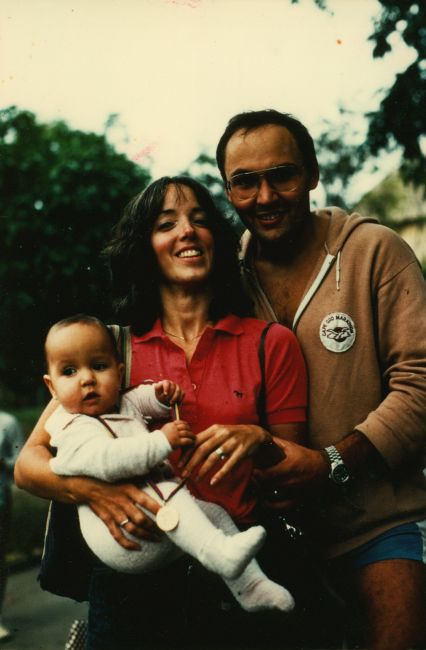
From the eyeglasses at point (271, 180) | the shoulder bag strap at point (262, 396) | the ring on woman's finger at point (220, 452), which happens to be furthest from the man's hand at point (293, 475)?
the eyeglasses at point (271, 180)

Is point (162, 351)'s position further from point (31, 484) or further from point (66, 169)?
point (66, 169)

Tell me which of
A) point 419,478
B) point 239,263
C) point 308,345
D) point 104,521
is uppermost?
point 239,263

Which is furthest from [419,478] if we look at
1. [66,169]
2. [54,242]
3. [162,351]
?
[66,169]

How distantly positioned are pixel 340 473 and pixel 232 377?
44cm

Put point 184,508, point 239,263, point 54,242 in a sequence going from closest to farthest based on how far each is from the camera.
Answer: point 184,508 < point 239,263 < point 54,242

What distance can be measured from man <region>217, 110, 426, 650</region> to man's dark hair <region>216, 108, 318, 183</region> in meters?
0.03

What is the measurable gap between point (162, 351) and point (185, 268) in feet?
0.93

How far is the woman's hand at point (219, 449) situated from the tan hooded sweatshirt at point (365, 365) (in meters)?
0.39

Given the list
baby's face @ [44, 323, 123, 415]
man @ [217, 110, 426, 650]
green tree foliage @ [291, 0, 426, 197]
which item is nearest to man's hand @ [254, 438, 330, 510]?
man @ [217, 110, 426, 650]

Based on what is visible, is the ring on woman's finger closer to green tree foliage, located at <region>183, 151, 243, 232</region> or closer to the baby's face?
the baby's face

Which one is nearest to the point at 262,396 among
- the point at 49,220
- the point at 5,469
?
the point at 5,469

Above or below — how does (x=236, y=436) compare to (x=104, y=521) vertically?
above

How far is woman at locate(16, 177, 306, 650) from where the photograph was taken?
204 centimetres

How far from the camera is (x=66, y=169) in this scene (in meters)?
3.67
